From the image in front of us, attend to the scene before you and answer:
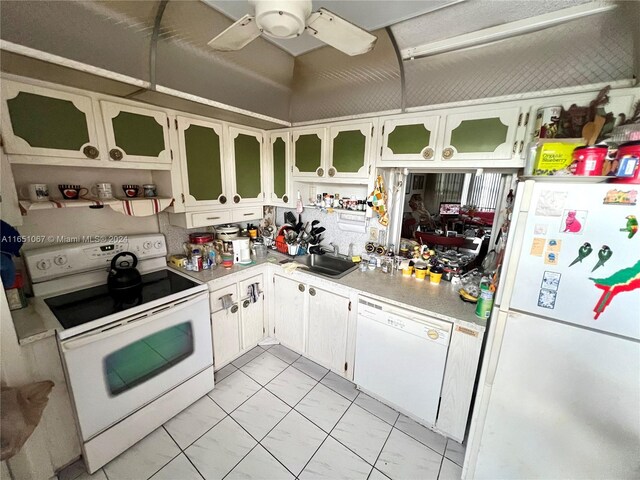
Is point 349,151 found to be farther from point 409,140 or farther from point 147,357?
point 147,357

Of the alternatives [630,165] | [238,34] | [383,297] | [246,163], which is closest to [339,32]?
[238,34]

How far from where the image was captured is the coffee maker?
7.16 ft

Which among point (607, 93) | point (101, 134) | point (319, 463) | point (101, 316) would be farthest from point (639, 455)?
point (101, 134)

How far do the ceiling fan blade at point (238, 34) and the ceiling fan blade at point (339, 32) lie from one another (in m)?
0.23

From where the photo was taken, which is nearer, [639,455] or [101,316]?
[639,455]

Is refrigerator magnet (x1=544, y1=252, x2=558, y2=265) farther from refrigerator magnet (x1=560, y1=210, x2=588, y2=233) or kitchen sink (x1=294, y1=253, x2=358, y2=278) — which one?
kitchen sink (x1=294, y1=253, x2=358, y2=278)

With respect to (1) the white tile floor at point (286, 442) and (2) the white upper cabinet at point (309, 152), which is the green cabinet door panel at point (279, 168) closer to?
(2) the white upper cabinet at point (309, 152)

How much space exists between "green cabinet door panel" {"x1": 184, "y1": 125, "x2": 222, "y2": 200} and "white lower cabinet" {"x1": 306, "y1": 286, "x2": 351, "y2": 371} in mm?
1172

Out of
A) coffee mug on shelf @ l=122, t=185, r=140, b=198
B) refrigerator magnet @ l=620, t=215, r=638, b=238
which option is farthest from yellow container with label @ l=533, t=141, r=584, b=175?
coffee mug on shelf @ l=122, t=185, r=140, b=198

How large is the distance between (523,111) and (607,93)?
31cm

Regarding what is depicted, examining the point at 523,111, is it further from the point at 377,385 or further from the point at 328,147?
the point at 377,385

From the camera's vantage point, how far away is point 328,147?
2094 millimetres

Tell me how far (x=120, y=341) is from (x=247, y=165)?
5.33 ft

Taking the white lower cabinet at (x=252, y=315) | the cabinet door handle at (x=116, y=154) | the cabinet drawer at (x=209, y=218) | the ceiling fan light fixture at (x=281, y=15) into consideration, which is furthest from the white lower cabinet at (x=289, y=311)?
the ceiling fan light fixture at (x=281, y=15)
